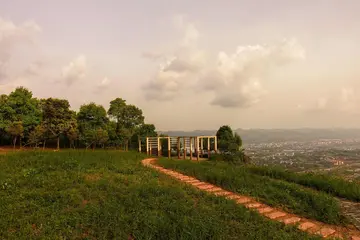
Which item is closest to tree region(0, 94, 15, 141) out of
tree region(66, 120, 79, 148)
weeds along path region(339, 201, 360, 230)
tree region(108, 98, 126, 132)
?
tree region(66, 120, 79, 148)

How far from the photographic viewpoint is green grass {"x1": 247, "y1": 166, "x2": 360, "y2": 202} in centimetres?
810

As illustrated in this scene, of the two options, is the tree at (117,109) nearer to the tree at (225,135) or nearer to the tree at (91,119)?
the tree at (91,119)

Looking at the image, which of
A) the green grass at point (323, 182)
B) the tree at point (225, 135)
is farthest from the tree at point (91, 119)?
the green grass at point (323, 182)

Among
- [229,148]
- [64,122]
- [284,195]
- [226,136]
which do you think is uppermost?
[64,122]

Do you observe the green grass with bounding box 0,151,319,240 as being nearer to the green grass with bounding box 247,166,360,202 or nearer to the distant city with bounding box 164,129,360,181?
the green grass with bounding box 247,166,360,202

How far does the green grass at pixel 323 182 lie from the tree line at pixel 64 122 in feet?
71.4

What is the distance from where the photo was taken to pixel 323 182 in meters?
9.21

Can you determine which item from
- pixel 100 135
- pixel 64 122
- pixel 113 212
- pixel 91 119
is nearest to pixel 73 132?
pixel 64 122

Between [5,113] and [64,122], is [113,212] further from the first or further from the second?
[5,113]

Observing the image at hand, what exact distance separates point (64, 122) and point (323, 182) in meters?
28.0

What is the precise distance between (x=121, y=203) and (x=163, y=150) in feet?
73.5

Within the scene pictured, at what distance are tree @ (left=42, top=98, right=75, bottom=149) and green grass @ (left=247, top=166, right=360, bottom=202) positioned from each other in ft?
81.0

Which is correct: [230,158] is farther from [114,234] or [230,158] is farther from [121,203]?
[114,234]

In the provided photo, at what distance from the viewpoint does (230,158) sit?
894 inches
